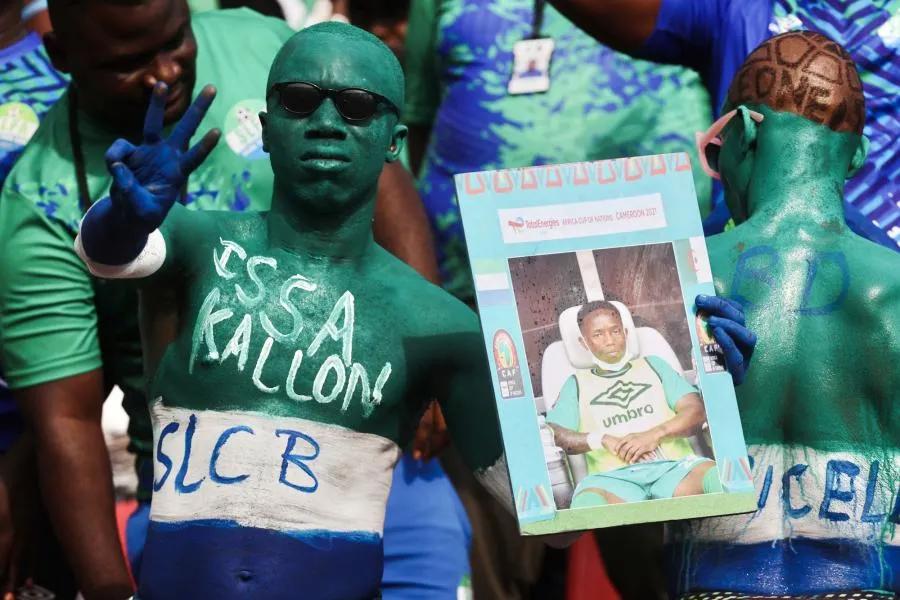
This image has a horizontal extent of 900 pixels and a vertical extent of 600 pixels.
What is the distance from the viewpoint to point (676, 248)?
133 inches

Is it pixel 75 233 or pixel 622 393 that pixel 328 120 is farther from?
pixel 75 233

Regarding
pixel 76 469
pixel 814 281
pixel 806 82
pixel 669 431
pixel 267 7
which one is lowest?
pixel 669 431

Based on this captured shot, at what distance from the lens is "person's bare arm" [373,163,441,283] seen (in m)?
4.49

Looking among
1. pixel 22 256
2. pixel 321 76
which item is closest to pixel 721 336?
pixel 321 76

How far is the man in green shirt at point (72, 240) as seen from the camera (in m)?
4.09

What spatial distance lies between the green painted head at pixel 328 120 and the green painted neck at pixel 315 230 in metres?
0.01

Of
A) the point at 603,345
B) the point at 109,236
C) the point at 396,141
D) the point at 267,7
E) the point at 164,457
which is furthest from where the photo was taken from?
the point at 267,7

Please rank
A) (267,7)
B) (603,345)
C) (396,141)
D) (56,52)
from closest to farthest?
(603,345), (396,141), (56,52), (267,7)

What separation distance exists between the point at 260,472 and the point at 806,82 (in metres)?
1.44

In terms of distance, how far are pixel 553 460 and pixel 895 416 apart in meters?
0.78

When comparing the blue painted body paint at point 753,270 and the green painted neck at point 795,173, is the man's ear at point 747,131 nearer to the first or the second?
the green painted neck at point 795,173

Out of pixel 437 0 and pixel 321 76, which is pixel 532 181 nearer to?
pixel 321 76

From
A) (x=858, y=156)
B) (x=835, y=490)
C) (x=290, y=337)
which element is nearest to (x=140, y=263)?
(x=290, y=337)

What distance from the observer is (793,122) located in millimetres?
3773
